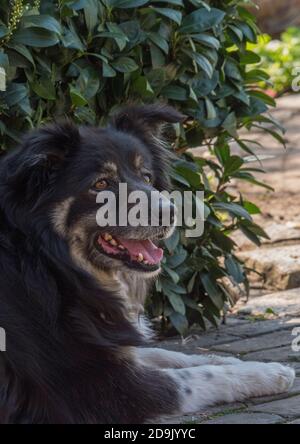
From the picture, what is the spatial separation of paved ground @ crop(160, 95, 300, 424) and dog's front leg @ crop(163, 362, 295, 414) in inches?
2.0

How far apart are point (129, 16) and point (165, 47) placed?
26cm

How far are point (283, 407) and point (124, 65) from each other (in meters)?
1.97

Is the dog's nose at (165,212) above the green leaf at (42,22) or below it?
below

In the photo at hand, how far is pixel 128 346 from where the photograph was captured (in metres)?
3.99

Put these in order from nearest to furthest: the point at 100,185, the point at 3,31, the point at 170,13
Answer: the point at 100,185
the point at 3,31
the point at 170,13

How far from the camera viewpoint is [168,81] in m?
5.33

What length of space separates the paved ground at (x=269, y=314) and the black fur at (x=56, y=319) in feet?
1.05

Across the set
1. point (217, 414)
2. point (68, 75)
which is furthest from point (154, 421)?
point (68, 75)

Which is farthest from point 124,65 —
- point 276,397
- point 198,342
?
point 276,397

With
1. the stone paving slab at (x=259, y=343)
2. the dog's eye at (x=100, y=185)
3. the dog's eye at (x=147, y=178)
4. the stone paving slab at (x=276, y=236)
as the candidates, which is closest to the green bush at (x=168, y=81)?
the stone paving slab at (x=259, y=343)

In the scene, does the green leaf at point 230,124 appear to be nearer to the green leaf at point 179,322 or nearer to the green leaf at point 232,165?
the green leaf at point 232,165

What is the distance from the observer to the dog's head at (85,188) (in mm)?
3953

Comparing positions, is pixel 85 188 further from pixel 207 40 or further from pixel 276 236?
pixel 276 236

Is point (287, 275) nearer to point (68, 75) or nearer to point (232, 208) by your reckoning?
point (232, 208)
